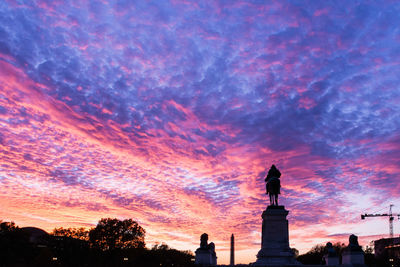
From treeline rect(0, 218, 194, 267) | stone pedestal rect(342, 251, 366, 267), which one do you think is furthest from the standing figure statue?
treeline rect(0, 218, 194, 267)

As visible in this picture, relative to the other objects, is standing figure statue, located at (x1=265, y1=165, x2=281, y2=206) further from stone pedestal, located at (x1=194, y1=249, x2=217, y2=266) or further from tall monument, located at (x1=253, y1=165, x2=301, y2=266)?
stone pedestal, located at (x1=194, y1=249, x2=217, y2=266)

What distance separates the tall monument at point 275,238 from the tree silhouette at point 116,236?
4805cm

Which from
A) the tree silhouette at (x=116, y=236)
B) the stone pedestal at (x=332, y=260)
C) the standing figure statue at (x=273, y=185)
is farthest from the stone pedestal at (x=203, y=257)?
the tree silhouette at (x=116, y=236)

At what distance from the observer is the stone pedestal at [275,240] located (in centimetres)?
2953

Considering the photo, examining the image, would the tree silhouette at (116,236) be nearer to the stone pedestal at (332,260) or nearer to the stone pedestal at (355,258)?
the stone pedestal at (332,260)

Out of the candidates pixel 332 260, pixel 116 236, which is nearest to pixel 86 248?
pixel 116 236

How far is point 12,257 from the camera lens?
54.8 metres

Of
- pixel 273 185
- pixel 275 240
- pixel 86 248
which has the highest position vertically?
pixel 273 185

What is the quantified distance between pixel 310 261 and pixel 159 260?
33485mm

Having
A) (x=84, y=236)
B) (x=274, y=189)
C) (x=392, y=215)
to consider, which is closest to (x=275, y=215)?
(x=274, y=189)

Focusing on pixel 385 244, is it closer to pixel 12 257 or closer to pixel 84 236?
pixel 84 236

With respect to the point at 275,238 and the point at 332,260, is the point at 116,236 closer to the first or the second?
the point at 275,238

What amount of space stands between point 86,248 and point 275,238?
50471 millimetres

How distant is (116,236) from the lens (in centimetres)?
7256
